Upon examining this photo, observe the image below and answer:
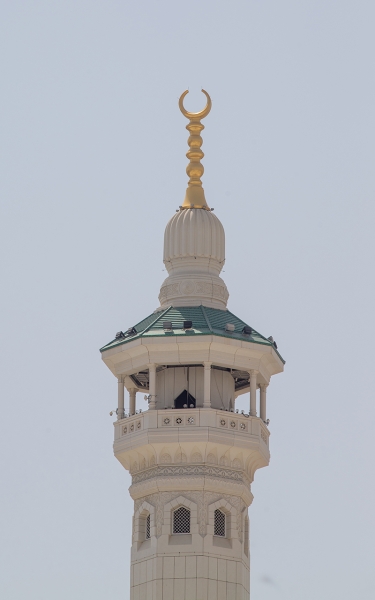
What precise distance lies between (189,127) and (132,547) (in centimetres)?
1629

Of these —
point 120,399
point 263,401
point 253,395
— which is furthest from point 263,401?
point 120,399

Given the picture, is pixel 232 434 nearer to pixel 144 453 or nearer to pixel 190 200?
pixel 144 453

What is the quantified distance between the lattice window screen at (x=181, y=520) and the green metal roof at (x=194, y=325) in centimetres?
633

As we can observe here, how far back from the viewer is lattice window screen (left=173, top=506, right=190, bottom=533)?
87.2 meters

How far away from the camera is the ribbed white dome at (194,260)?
298 feet

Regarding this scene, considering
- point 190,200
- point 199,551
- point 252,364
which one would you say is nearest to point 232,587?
point 199,551

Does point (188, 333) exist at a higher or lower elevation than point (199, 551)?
higher

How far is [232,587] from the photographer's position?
284ft

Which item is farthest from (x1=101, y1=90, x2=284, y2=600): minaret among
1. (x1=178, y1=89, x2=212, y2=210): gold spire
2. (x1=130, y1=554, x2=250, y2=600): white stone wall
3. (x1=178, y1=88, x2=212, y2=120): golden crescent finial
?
(x1=178, y1=88, x2=212, y2=120): golden crescent finial

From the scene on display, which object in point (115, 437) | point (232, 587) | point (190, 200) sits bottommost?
point (232, 587)

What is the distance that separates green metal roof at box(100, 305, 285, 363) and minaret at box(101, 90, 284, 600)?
37 mm

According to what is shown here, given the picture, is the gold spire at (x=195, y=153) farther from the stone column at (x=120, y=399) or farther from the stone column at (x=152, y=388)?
the stone column at (x=152, y=388)

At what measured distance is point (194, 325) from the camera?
88500 millimetres

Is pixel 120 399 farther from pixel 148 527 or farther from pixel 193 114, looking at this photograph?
pixel 193 114
